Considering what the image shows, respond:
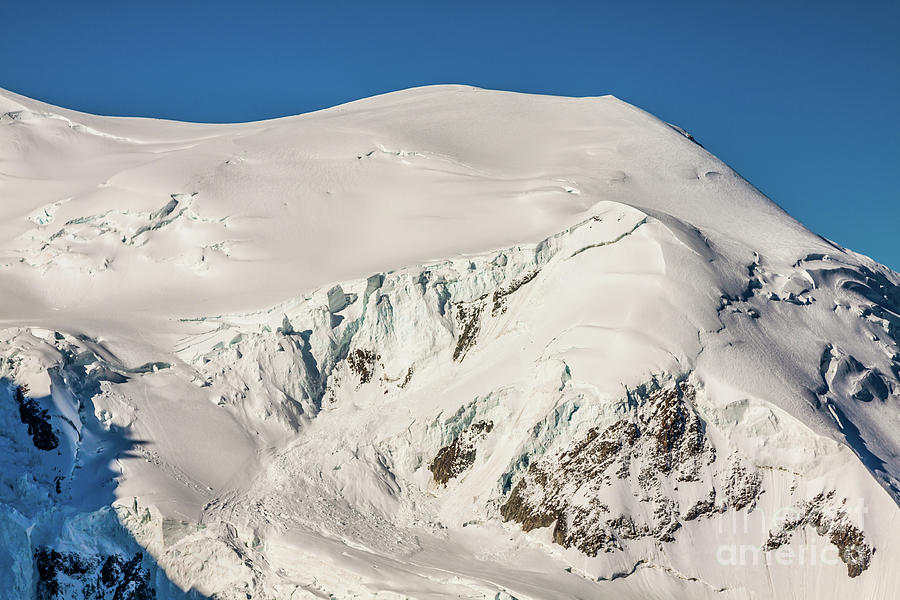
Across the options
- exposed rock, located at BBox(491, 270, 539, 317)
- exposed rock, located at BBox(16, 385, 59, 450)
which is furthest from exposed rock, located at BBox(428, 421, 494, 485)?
exposed rock, located at BBox(16, 385, 59, 450)

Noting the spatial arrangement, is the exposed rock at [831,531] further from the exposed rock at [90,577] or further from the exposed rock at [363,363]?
the exposed rock at [90,577]

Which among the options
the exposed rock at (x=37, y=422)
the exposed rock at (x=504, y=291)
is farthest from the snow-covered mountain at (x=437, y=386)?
the exposed rock at (x=504, y=291)

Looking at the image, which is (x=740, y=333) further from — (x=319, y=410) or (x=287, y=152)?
(x=287, y=152)

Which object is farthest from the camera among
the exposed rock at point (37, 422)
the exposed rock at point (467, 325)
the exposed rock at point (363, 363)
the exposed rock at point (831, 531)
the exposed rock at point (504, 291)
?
the exposed rock at point (504, 291)

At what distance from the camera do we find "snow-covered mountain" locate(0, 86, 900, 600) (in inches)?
2047

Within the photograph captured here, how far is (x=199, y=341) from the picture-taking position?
206 ft

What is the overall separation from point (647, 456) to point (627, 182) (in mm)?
25753

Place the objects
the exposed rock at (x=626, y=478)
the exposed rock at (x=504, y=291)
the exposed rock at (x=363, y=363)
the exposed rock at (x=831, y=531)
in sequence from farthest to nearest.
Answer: the exposed rock at (x=504, y=291)
the exposed rock at (x=363, y=363)
the exposed rock at (x=626, y=478)
the exposed rock at (x=831, y=531)

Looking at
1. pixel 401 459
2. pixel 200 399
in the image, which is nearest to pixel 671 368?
pixel 401 459

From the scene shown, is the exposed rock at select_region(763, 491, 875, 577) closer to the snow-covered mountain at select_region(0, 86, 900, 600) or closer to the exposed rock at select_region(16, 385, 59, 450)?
the snow-covered mountain at select_region(0, 86, 900, 600)

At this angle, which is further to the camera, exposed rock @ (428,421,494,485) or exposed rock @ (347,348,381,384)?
exposed rock @ (347,348,381,384)

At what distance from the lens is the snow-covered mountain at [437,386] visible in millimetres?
52000

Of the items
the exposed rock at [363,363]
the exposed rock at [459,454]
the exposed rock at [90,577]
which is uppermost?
the exposed rock at [363,363]

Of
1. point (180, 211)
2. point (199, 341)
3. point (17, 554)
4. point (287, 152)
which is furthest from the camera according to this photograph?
point (287, 152)
